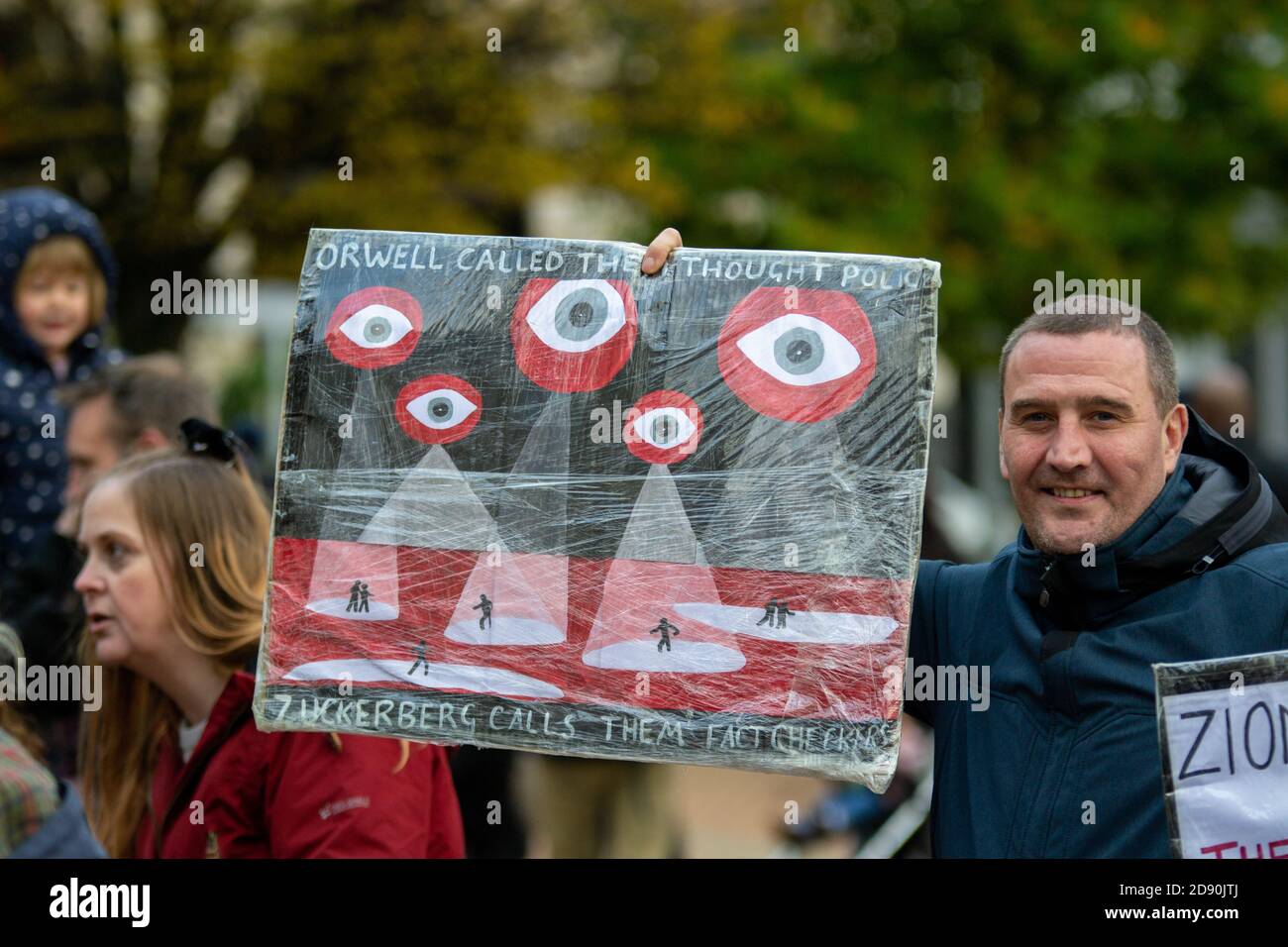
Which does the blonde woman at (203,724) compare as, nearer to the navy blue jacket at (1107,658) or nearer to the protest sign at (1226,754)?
the navy blue jacket at (1107,658)

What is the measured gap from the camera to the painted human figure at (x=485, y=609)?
127 inches

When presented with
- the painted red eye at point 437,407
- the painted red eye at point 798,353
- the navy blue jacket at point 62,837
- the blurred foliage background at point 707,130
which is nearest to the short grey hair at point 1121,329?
the painted red eye at point 798,353

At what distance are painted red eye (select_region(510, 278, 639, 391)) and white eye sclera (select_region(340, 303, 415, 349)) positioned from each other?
22cm

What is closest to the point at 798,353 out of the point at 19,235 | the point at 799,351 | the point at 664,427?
the point at 799,351

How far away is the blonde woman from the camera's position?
3.42 m

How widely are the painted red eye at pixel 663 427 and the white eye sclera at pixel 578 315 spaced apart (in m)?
0.16

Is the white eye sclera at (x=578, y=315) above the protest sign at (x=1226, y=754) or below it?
above

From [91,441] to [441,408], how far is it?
7.05 feet

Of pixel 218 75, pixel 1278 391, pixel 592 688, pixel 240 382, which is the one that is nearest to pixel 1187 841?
pixel 592 688

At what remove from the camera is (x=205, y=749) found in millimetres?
3633

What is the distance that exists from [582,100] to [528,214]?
2.04 m

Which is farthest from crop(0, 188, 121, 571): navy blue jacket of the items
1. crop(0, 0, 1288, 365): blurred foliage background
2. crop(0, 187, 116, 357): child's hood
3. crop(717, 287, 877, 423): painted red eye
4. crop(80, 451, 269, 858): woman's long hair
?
crop(0, 0, 1288, 365): blurred foliage background

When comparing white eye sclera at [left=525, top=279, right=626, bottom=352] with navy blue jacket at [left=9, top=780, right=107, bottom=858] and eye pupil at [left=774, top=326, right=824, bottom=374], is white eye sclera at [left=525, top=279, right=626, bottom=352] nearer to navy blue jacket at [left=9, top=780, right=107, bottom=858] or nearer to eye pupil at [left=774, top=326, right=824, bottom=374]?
eye pupil at [left=774, top=326, right=824, bottom=374]

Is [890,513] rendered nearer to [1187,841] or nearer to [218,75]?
[1187,841]
